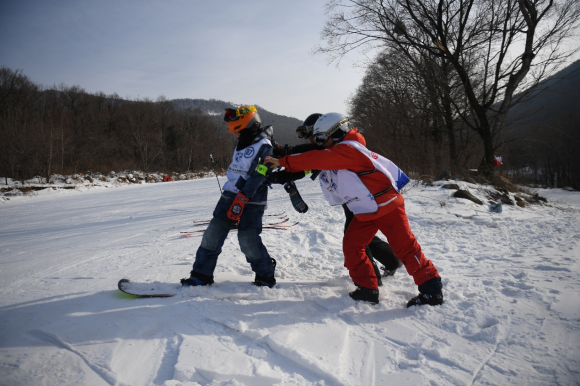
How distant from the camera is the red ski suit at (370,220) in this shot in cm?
271

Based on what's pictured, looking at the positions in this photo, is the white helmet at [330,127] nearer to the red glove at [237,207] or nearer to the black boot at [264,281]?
the red glove at [237,207]

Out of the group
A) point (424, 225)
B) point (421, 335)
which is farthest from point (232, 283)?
point (424, 225)

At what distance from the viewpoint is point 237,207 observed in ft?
9.61

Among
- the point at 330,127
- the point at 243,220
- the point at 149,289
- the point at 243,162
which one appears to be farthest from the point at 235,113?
the point at 149,289

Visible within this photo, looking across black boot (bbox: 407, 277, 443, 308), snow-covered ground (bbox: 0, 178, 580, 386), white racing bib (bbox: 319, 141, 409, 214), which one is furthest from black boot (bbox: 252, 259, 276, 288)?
black boot (bbox: 407, 277, 443, 308)

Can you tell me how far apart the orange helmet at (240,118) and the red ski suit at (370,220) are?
2.40ft

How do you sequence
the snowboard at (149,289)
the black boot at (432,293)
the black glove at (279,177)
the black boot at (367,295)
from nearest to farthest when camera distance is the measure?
the black boot at (432,293), the black boot at (367,295), the snowboard at (149,289), the black glove at (279,177)

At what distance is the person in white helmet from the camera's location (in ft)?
8.89

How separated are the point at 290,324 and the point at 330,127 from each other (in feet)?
6.42

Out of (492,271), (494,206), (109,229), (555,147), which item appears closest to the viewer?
(492,271)

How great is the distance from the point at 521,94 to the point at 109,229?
15.0 metres

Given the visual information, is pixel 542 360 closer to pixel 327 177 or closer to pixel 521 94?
pixel 327 177

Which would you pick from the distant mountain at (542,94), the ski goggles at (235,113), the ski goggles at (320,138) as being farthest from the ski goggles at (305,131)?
the distant mountain at (542,94)

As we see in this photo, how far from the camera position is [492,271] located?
358 centimetres
